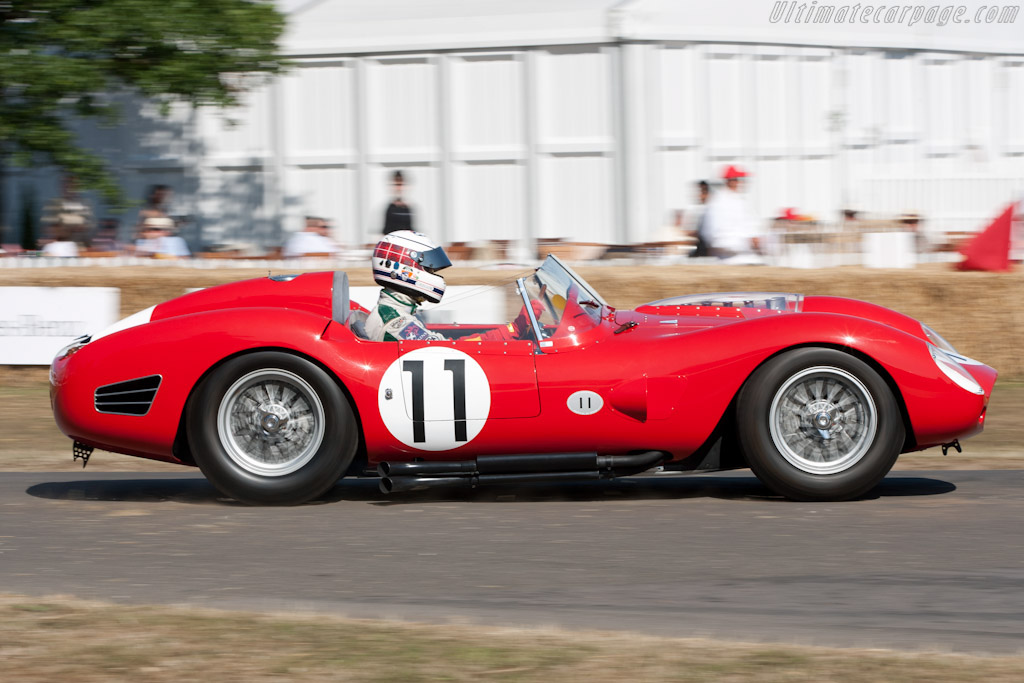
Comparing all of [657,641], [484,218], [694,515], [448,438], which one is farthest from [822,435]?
[484,218]

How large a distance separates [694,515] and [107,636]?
8.81ft

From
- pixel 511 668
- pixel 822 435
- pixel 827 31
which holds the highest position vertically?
pixel 827 31

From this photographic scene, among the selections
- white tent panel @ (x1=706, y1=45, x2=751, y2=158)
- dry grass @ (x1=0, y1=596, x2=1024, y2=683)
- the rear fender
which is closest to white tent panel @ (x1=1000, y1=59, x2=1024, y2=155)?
white tent panel @ (x1=706, y1=45, x2=751, y2=158)

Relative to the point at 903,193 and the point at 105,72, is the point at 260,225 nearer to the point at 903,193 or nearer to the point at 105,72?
the point at 105,72

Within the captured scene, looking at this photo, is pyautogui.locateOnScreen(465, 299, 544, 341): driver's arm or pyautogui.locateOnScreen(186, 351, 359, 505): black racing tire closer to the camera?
pyautogui.locateOnScreen(186, 351, 359, 505): black racing tire

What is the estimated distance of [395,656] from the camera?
12.2 ft

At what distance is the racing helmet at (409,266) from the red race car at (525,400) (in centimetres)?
41

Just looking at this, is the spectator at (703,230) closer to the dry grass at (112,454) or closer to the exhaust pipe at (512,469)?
the dry grass at (112,454)

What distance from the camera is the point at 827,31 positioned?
59.1 feet

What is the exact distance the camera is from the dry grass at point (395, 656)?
11.6 feet

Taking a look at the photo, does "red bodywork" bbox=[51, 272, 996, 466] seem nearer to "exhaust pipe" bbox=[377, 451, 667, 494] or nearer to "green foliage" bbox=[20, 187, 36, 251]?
"exhaust pipe" bbox=[377, 451, 667, 494]

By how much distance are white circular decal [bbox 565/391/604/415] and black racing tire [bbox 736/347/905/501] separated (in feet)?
2.03

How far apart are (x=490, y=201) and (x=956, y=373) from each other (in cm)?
1203

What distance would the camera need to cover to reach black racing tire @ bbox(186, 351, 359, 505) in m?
5.81
